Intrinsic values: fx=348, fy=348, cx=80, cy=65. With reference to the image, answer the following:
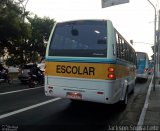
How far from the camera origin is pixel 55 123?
934 cm

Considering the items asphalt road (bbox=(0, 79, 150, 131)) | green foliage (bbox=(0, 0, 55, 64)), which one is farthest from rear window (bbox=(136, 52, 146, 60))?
asphalt road (bbox=(0, 79, 150, 131))

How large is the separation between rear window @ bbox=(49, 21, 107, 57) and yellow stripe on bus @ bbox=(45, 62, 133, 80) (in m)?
0.30

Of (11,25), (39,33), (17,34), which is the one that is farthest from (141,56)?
(39,33)

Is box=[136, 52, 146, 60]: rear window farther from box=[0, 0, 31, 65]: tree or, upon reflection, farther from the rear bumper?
the rear bumper

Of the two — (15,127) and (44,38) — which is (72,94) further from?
(44,38)

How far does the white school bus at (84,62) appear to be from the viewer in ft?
33.1

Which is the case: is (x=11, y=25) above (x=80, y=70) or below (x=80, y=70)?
above

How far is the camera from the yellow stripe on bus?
10.1 metres

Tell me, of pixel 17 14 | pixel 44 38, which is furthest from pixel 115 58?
pixel 44 38

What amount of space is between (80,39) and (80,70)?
995mm

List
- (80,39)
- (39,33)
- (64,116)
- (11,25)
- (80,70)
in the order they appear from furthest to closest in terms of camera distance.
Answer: (39,33), (11,25), (80,39), (64,116), (80,70)

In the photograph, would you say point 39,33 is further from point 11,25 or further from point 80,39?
point 80,39

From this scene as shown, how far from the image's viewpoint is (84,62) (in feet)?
33.9

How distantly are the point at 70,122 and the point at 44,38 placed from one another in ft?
104
